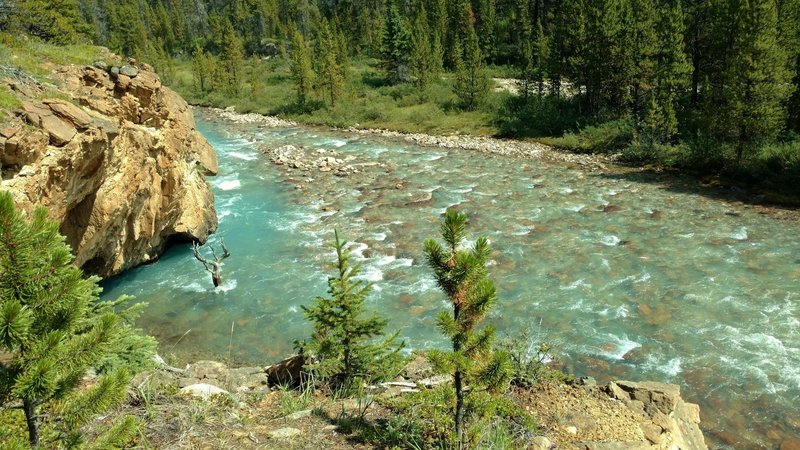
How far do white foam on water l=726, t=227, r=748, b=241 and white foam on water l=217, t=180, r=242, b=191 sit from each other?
25442 mm

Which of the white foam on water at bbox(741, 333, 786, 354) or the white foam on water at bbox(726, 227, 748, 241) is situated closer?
the white foam on water at bbox(741, 333, 786, 354)

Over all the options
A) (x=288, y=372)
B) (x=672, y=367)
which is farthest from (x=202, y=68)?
(x=672, y=367)

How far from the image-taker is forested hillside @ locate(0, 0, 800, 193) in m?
27.8

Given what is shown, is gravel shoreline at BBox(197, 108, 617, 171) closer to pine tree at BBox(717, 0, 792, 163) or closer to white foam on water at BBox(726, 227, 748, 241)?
pine tree at BBox(717, 0, 792, 163)

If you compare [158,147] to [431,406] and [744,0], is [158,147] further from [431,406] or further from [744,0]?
[744,0]

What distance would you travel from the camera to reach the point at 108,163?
50.8 feet

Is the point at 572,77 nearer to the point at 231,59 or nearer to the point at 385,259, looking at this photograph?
the point at 385,259

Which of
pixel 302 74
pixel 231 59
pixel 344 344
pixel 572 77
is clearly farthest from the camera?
pixel 231 59

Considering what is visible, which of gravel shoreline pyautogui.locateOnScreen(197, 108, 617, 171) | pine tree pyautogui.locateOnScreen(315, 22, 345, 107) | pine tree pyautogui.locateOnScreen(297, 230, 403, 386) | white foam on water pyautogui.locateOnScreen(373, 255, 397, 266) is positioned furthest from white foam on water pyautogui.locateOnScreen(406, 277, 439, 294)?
pine tree pyautogui.locateOnScreen(315, 22, 345, 107)

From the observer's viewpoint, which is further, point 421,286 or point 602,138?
point 602,138

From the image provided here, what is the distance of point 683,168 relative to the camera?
32000mm

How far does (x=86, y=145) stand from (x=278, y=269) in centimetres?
820

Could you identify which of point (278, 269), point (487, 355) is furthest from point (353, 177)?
point (487, 355)

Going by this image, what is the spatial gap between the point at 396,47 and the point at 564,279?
5777 centimetres
